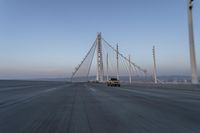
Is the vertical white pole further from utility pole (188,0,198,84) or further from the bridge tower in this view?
utility pole (188,0,198,84)

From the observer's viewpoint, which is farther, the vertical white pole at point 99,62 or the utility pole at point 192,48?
the vertical white pole at point 99,62

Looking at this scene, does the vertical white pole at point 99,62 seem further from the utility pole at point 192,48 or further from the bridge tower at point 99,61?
the utility pole at point 192,48

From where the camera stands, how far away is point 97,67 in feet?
329

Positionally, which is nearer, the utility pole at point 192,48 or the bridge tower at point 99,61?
the utility pole at point 192,48

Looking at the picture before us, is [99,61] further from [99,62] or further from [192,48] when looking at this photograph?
[192,48]

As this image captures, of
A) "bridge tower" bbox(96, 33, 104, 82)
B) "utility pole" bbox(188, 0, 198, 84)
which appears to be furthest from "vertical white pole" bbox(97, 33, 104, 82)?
"utility pole" bbox(188, 0, 198, 84)

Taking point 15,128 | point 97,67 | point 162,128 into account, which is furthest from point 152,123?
point 97,67

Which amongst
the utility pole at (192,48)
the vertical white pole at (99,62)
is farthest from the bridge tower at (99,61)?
the utility pole at (192,48)

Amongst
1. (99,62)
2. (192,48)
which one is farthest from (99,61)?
(192,48)

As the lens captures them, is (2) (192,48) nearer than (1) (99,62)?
Yes

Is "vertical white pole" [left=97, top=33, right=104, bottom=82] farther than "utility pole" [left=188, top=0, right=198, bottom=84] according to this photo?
Yes

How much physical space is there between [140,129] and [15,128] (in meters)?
3.67

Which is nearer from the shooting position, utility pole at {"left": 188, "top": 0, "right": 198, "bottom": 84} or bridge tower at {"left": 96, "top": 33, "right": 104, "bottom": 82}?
utility pole at {"left": 188, "top": 0, "right": 198, "bottom": 84}

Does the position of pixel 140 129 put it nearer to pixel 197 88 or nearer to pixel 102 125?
pixel 102 125
